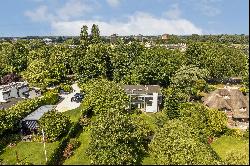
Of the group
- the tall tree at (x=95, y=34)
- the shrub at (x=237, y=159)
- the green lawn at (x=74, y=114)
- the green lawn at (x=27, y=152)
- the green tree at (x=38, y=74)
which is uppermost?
the tall tree at (x=95, y=34)

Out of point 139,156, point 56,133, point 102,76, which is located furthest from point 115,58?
point 139,156

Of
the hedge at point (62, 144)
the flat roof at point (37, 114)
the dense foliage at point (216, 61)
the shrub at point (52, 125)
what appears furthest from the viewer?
the dense foliage at point (216, 61)

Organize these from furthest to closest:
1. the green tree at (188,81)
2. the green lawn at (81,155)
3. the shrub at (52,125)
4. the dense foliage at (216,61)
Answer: the dense foliage at (216,61), the green tree at (188,81), the shrub at (52,125), the green lawn at (81,155)

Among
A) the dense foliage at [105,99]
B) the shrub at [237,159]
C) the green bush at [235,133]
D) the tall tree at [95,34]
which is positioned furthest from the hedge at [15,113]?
the tall tree at [95,34]

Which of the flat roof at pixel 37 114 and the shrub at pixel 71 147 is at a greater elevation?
the flat roof at pixel 37 114

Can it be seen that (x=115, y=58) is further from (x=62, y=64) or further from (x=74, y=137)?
(x=74, y=137)

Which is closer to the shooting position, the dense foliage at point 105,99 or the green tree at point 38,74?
the dense foliage at point 105,99

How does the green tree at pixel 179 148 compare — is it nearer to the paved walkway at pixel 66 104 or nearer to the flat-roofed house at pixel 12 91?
the paved walkway at pixel 66 104

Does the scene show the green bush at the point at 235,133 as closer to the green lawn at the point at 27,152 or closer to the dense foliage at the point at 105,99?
the dense foliage at the point at 105,99
